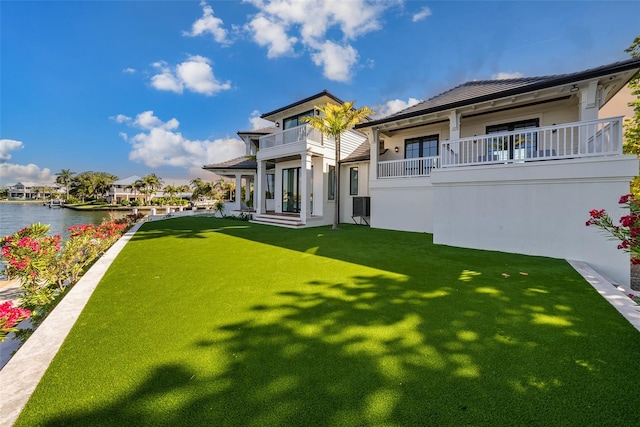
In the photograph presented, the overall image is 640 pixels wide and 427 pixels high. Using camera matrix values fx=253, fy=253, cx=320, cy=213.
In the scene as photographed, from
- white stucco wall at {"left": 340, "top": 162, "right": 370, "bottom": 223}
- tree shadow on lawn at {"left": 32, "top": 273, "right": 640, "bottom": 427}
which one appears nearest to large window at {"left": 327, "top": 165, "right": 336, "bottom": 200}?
white stucco wall at {"left": 340, "top": 162, "right": 370, "bottom": 223}

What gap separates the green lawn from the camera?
5.67 feet

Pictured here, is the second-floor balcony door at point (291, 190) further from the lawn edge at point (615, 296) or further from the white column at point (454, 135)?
the lawn edge at point (615, 296)

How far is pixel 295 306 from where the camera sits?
3510mm

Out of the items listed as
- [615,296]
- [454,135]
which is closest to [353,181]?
[454,135]

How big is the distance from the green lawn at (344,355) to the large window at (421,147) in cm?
867

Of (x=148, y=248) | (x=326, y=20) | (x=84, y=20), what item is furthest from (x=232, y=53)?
(x=148, y=248)

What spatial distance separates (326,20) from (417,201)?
1048 centimetres

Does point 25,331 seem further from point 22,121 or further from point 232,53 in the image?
point 22,121

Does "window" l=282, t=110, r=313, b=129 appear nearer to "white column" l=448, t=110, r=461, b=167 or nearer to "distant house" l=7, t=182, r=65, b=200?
"white column" l=448, t=110, r=461, b=167

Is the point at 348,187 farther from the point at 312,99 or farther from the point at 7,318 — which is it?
the point at 7,318

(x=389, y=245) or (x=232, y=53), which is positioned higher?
(x=232, y=53)

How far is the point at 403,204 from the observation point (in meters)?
11.4

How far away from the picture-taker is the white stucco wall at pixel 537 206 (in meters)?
5.72

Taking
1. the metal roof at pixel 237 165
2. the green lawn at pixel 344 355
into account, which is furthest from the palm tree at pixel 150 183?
the green lawn at pixel 344 355
